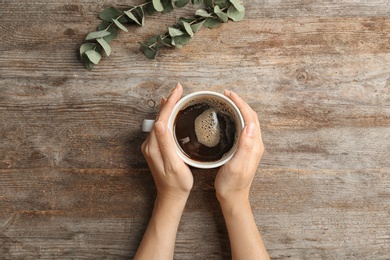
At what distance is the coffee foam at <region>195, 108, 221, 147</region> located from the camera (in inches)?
38.4

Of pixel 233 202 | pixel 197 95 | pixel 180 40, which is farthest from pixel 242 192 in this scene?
pixel 180 40

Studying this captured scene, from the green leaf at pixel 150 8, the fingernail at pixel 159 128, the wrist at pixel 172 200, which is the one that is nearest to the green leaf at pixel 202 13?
the green leaf at pixel 150 8

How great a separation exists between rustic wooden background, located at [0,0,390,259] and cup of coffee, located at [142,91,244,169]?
122 millimetres

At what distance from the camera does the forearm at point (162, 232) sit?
1004 mm

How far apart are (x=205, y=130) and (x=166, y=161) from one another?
116 millimetres

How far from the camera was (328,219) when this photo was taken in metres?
1.08

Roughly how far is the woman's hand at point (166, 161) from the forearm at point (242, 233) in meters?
0.12

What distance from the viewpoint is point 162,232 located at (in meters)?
1.02

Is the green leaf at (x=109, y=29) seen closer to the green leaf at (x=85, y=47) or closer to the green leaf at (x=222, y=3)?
the green leaf at (x=85, y=47)

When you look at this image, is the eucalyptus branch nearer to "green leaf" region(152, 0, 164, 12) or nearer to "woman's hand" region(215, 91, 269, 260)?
"green leaf" region(152, 0, 164, 12)

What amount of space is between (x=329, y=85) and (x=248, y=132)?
0.30 metres

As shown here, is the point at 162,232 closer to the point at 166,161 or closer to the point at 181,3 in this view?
the point at 166,161

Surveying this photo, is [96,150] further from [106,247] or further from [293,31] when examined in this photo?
[293,31]

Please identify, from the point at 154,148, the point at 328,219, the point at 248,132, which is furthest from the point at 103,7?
the point at 328,219
